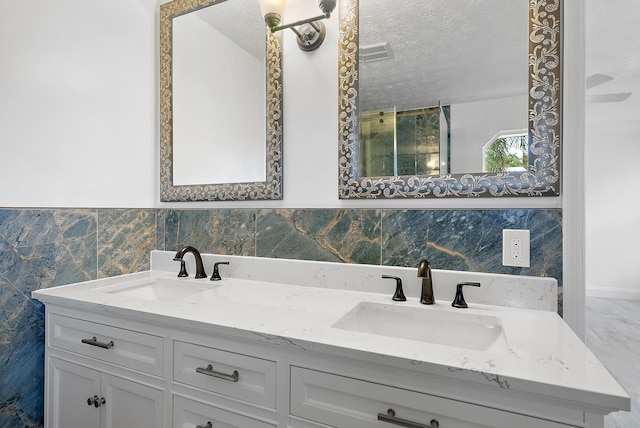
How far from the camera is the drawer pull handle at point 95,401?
126 cm

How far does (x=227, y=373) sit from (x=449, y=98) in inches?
49.0

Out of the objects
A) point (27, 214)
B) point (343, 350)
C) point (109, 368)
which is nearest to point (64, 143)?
point (27, 214)

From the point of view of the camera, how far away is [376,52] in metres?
1.43

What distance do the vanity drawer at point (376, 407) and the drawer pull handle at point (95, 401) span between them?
81 cm

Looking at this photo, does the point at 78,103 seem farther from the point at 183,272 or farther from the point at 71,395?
the point at 71,395

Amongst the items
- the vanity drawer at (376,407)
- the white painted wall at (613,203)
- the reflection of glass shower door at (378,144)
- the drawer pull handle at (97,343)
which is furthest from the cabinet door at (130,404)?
the white painted wall at (613,203)

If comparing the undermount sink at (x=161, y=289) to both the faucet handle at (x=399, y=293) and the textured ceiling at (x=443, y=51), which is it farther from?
the textured ceiling at (x=443, y=51)

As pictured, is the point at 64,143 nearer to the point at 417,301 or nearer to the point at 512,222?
the point at 417,301

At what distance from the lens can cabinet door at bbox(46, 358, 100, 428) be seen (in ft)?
4.22

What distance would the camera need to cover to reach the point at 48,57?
4.75ft

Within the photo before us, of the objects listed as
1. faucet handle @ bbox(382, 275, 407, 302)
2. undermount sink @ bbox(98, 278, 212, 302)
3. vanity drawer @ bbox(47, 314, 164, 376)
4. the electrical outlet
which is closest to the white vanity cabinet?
vanity drawer @ bbox(47, 314, 164, 376)

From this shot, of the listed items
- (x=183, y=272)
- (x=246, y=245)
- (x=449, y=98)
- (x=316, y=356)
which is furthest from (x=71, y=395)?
(x=449, y=98)

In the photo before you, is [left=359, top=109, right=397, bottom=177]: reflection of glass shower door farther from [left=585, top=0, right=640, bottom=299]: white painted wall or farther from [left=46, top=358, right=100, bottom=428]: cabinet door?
[left=585, top=0, right=640, bottom=299]: white painted wall

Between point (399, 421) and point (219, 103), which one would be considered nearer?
point (399, 421)
